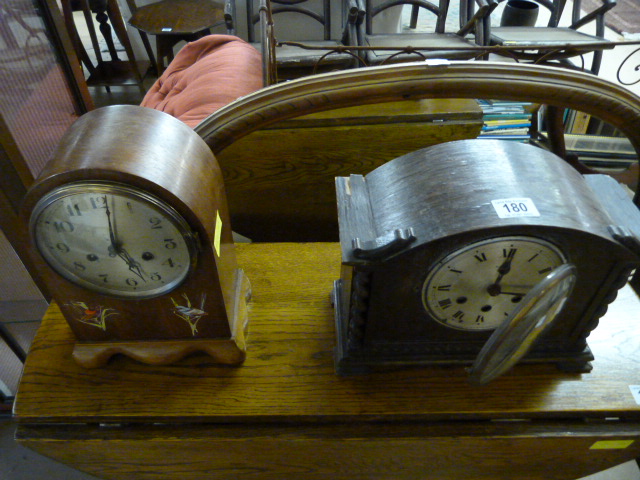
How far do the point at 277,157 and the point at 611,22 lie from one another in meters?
3.42

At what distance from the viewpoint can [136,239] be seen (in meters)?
0.72

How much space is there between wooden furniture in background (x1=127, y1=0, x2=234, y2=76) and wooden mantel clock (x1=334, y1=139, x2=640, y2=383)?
7.24 feet

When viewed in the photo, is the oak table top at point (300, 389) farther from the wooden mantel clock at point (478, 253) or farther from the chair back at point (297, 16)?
the chair back at point (297, 16)

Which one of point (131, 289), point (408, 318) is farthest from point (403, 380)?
point (131, 289)

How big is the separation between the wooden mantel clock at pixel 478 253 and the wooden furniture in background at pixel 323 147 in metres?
0.60

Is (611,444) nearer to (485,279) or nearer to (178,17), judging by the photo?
(485,279)

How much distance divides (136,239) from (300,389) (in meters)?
0.45

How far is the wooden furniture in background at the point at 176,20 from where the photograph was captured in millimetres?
2736

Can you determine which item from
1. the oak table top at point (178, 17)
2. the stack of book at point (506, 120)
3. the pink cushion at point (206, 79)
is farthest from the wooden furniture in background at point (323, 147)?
the oak table top at point (178, 17)

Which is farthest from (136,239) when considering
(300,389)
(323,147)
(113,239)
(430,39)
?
(430,39)

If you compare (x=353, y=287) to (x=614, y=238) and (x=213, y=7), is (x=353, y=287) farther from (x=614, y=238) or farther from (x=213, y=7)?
(x=213, y=7)

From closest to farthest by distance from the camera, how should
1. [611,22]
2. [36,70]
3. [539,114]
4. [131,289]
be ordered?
[131,289] → [36,70] → [539,114] → [611,22]

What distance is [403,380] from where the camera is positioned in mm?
948

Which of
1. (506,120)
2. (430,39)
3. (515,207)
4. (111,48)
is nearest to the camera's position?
(515,207)
